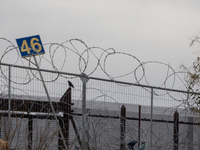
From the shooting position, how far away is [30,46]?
7.30 metres

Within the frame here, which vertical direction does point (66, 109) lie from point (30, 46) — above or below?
below

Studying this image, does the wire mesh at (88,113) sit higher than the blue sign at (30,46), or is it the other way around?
the blue sign at (30,46)

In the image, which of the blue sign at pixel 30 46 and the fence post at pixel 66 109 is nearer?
the blue sign at pixel 30 46

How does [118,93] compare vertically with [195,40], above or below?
below

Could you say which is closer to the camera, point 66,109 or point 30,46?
point 30,46

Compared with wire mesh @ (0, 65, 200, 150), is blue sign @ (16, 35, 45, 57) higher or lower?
higher

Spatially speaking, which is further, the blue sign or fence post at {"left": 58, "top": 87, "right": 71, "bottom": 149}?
fence post at {"left": 58, "top": 87, "right": 71, "bottom": 149}

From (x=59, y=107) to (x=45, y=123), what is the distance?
0.72m

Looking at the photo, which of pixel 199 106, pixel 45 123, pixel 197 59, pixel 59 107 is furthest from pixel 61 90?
pixel 197 59

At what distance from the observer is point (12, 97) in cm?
715

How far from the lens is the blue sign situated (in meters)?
7.25

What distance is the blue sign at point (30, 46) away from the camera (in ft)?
23.8

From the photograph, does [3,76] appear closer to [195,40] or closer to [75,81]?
[75,81]

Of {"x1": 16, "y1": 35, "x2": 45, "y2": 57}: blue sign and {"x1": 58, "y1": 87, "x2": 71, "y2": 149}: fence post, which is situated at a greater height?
{"x1": 16, "y1": 35, "x2": 45, "y2": 57}: blue sign
